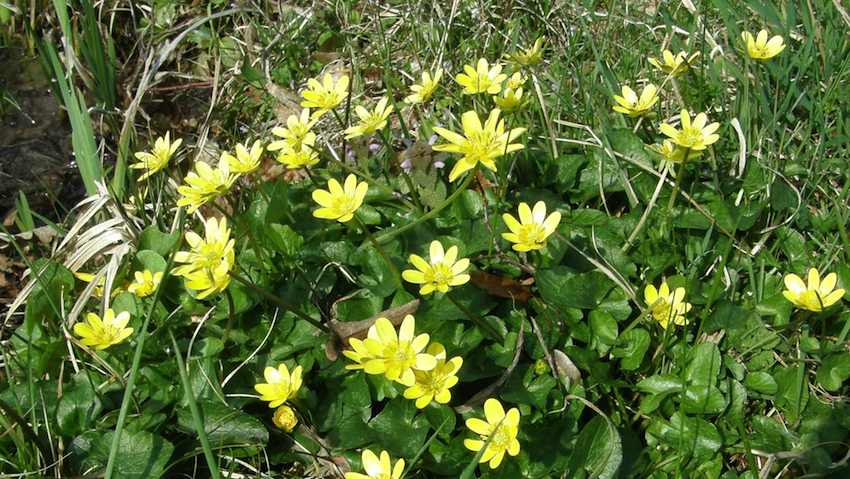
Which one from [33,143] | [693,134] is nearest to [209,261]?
[693,134]

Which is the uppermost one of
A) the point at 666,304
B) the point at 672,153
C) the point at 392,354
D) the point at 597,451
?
the point at 672,153

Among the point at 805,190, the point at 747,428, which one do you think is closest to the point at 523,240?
the point at 747,428

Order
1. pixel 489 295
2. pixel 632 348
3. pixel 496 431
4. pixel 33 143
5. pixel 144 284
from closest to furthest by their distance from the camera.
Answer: pixel 496 431, pixel 632 348, pixel 489 295, pixel 144 284, pixel 33 143

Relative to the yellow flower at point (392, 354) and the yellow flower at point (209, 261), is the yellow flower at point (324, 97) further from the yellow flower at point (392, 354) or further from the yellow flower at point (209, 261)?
the yellow flower at point (392, 354)

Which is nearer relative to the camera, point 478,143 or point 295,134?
point 478,143

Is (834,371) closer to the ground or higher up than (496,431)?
closer to the ground

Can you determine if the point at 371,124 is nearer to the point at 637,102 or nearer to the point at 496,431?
the point at 637,102

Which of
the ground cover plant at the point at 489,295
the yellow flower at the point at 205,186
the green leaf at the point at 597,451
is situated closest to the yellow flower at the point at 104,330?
the ground cover plant at the point at 489,295

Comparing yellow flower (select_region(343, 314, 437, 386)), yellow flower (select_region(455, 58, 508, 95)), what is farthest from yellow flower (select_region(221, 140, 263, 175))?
yellow flower (select_region(343, 314, 437, 386))
